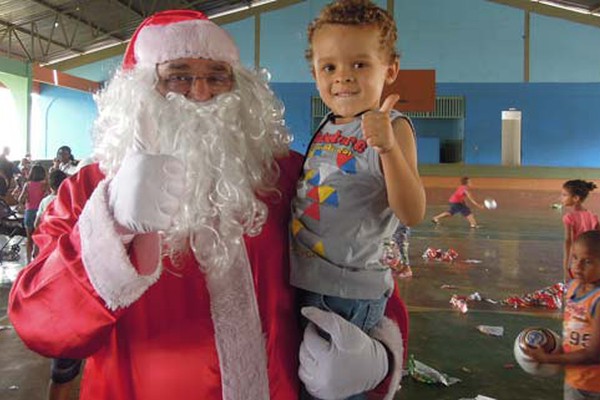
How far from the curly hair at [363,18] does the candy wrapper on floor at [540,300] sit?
4100 millimetres

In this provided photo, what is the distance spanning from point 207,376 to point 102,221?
16.3 inches

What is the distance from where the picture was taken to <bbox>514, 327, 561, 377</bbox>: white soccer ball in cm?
206

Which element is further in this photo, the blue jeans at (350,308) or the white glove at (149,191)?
the blue jeans at (350,308)

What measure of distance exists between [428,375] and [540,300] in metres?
2.17

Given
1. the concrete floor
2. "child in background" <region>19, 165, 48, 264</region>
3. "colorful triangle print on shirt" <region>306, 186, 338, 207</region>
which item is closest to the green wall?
"child in background" <region>19, 165, 48, 264</region>

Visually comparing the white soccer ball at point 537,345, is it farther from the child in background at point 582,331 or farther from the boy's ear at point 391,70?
the boy's ear at point 391,70

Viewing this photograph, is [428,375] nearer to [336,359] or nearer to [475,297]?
[475,297]

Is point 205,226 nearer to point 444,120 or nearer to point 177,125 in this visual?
point 177,125

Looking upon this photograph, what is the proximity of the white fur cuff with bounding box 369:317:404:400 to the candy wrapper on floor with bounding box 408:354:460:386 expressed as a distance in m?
2.05

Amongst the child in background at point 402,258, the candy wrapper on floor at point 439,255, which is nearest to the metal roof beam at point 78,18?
the candy wrapper on floor at point 439,255

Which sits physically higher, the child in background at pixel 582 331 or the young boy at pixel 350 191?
the young boy at pixel 350 191

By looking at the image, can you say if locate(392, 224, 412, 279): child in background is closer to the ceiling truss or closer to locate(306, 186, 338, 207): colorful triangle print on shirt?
locate(306, 186, 338, 207): colorful triangle print on shirt

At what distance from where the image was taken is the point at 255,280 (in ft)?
4.04

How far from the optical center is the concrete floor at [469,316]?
3203mm
